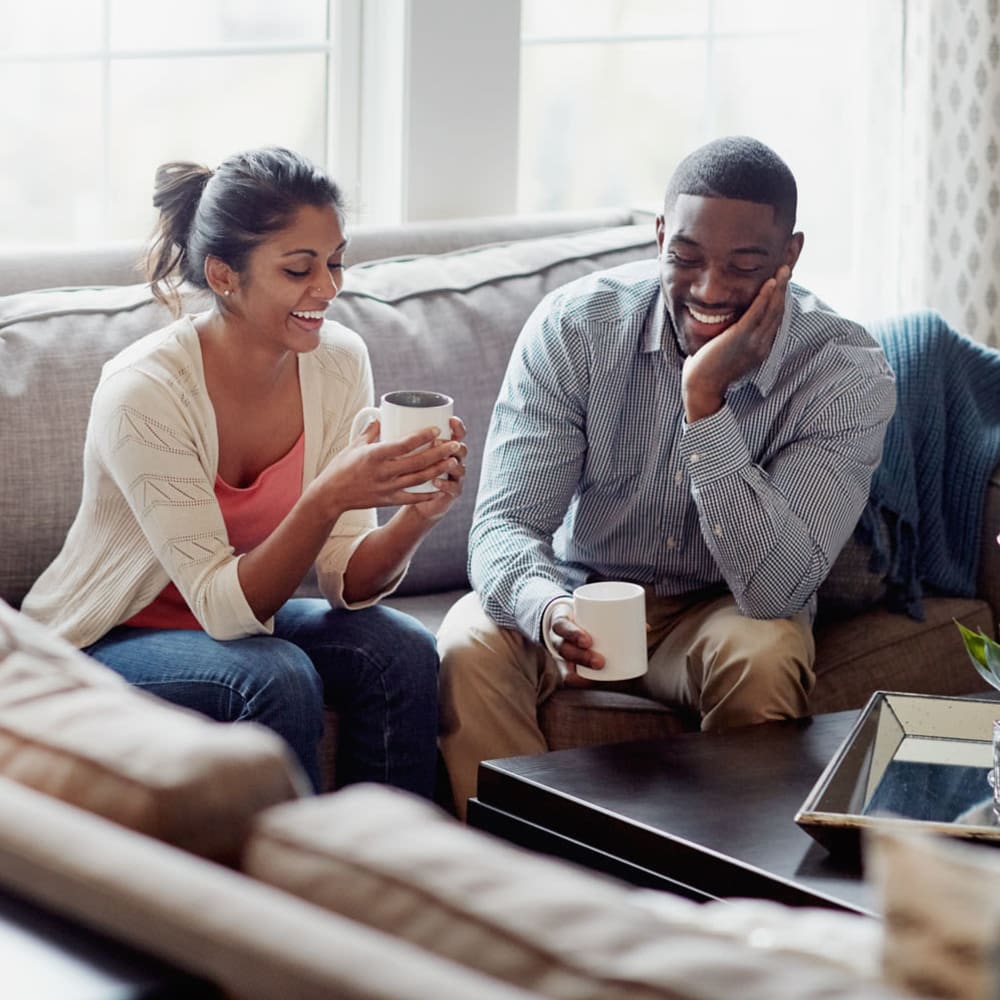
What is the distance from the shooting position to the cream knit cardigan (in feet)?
7.06

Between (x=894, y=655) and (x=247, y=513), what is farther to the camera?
(x=894, y=655)

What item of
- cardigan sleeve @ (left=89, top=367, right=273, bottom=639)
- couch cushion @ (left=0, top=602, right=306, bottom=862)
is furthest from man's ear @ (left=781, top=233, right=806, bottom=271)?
couch cushion @ (left=0, top=602, right=306, bottom=862)

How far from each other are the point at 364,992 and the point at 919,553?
2.18 meters

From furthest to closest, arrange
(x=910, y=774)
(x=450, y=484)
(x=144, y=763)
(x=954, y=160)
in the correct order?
(x=954, y=160), (x=450, y=484), (x=910, y=774), (x=144, y=763)

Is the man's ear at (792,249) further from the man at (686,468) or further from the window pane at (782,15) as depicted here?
the window pane at (782,15)

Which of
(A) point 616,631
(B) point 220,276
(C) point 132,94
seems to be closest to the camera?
(A) point 616,631

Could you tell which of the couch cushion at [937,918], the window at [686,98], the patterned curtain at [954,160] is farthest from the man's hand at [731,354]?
the couch cushion at [937,918]

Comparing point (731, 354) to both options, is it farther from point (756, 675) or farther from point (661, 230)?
point (756, 675)

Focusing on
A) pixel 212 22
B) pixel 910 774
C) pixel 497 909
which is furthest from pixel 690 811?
pixel 212 22

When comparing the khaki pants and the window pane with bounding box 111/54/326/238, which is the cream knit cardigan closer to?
the khaki pants

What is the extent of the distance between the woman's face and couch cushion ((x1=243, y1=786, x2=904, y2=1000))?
1.49m

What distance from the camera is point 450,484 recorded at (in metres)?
2.18

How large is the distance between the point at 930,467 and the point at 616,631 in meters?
0.90

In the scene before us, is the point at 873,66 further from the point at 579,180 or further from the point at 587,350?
the point at 587,350
